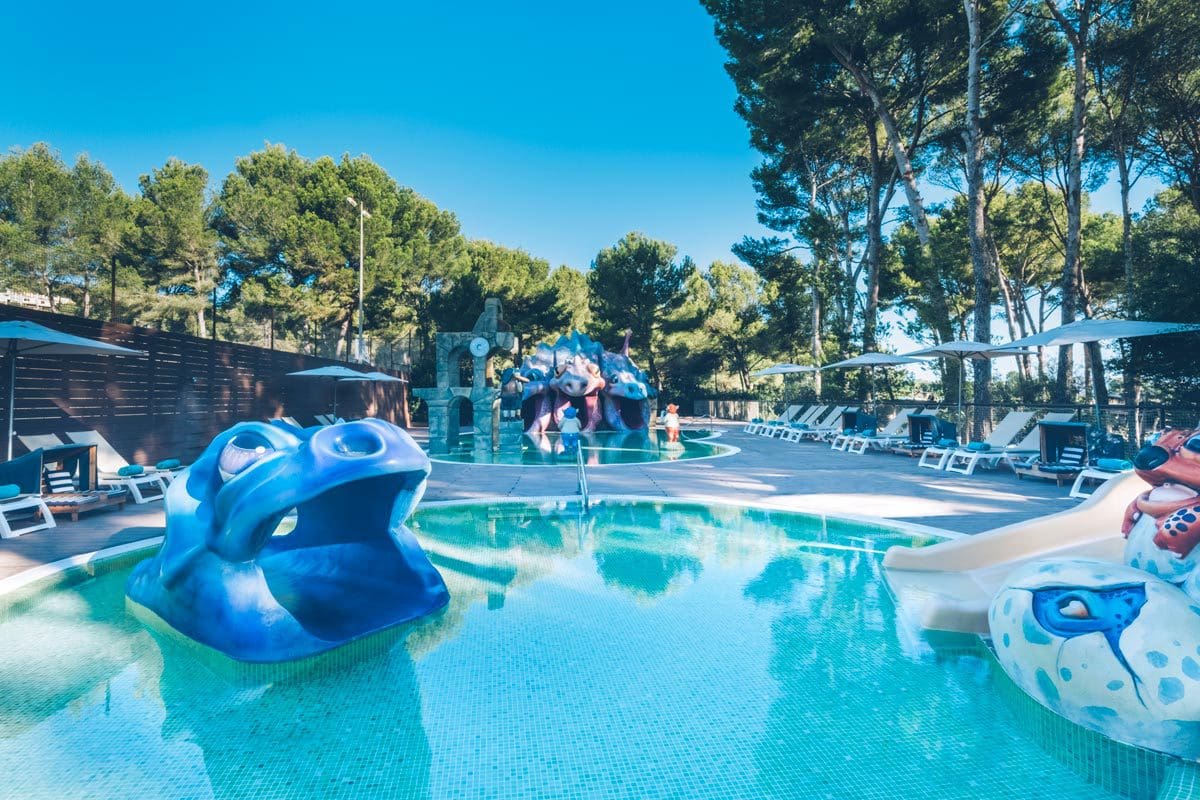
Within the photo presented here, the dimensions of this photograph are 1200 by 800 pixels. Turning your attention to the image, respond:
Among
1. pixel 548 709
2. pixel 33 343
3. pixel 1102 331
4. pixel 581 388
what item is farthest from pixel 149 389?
pixel 1102 331

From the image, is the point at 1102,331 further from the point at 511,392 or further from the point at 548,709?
the point at 511,392

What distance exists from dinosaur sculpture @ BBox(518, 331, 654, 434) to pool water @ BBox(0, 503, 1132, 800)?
1724 centimetres

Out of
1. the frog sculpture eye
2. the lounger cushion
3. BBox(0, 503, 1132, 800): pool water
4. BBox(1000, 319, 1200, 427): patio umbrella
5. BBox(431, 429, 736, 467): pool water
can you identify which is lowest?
BBox(0, 503, 1132, 800): pool water

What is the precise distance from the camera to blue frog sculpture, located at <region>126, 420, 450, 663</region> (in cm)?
340

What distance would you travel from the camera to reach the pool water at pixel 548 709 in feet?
8.49

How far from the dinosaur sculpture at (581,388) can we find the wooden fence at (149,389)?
8.06 m

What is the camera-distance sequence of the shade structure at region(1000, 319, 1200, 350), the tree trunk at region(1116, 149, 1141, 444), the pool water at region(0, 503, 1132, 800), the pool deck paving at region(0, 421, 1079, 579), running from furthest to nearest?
the tree trunk at region(1116, 149, 1141, 444)
the shade structure at region(1000, 319, 1200, 350)
the pool deck paving at region(0, 421, 1079, 579)
the pool water at region(0, 503, 1132, 800)

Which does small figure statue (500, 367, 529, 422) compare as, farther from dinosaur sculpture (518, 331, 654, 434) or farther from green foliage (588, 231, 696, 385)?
green foliage (588, 231, 696, 385)

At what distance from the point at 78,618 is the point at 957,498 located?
1009 cm

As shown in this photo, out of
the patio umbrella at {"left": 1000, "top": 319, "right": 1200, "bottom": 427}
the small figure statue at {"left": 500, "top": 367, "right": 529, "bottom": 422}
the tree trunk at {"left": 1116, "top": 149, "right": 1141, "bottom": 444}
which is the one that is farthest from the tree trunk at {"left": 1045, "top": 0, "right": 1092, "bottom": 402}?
the small figure statue at {"left": 500, "top": 367, "right": 529, "bottom": 422}

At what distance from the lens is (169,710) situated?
3162 mm

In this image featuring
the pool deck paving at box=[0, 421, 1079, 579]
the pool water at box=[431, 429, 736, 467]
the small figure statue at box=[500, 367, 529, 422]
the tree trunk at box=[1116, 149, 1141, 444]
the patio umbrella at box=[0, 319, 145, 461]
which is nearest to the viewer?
the pool deck paving at box=[0, 421, 1079, 579]

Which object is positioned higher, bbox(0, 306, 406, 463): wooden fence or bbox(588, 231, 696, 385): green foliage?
bbox(588, 231, 696, 385): green foliage

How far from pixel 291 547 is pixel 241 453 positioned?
1.70 metres
